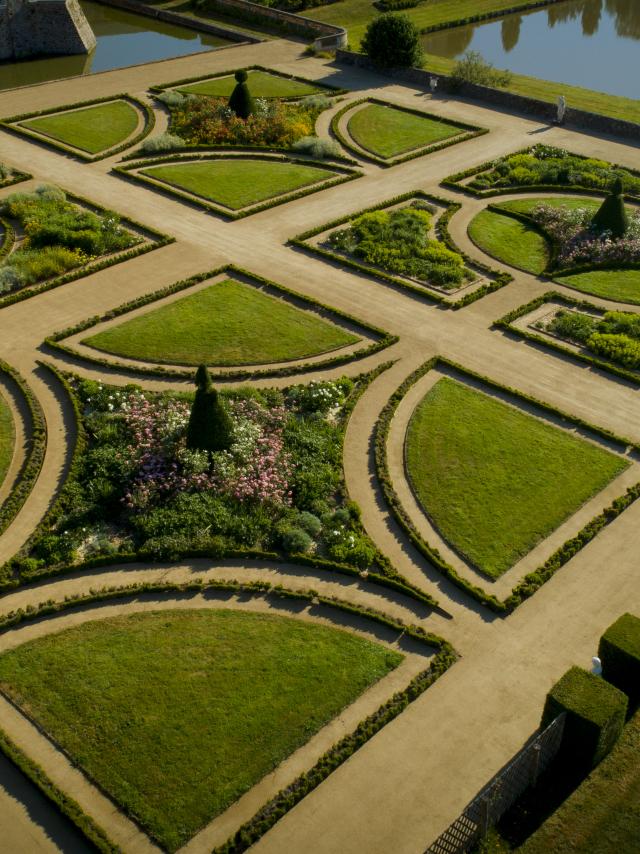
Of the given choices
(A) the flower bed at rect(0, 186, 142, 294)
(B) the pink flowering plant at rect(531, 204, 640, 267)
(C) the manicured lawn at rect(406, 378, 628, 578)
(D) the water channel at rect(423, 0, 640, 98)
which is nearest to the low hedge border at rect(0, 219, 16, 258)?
(A) the flower bed at rect(0, 186, 142, 294)

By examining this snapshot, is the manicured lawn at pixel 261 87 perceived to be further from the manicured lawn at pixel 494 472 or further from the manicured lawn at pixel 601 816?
the manicured lawn at pixel 601 816

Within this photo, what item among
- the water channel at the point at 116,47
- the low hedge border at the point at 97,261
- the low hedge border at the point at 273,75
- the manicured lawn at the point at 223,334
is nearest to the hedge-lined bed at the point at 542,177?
the manicured lawn at the point at 223,334

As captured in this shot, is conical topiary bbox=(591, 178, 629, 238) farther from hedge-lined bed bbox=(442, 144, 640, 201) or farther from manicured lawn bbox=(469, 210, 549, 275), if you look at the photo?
hedge-lined bed bbox=(442, 144, 640, 201)

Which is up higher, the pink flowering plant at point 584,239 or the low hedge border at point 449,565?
the pink flowering plant at point 584,239

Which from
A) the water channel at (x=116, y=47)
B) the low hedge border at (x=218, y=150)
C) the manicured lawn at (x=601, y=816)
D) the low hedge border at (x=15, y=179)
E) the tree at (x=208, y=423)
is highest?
the water channel at (x=116, y=47)

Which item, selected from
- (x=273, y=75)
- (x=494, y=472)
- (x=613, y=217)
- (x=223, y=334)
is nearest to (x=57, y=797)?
(x=494, y=472)

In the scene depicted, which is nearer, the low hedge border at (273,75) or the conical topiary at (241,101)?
the conical topiary at (241,101)
